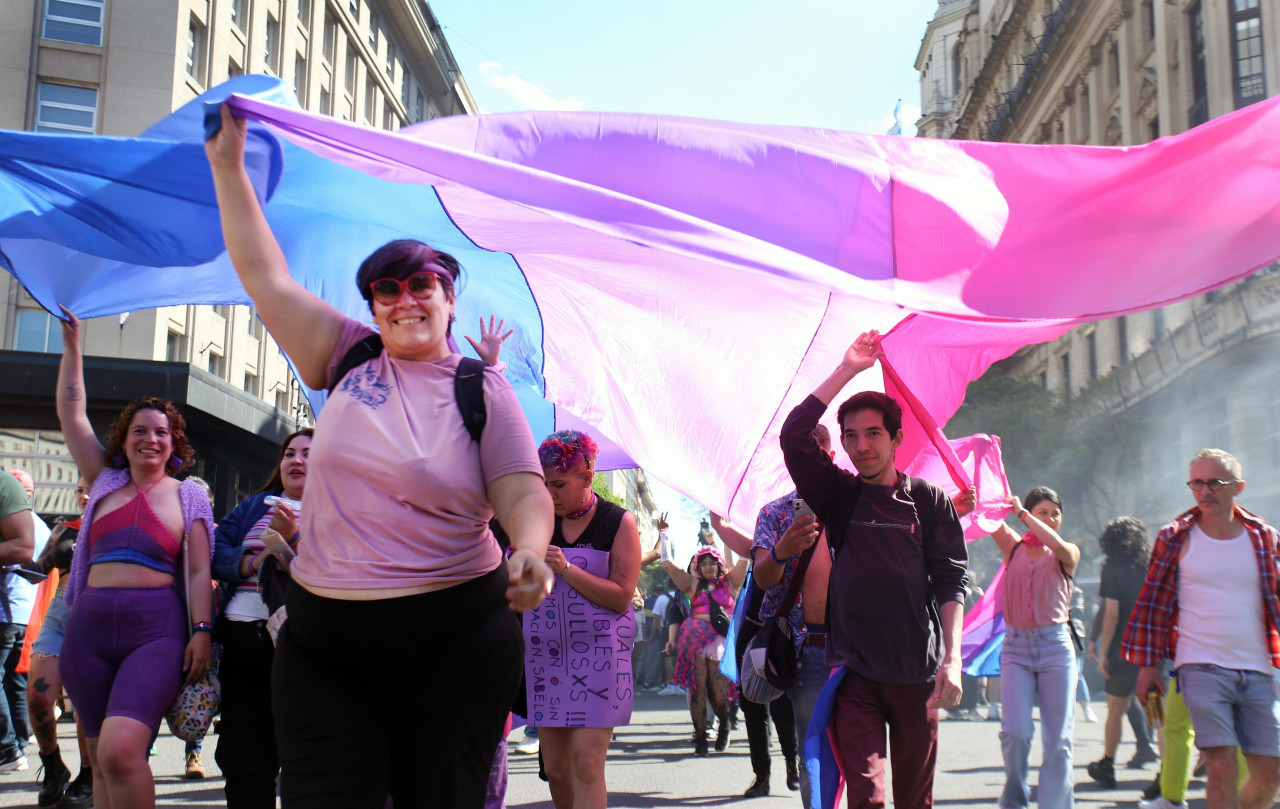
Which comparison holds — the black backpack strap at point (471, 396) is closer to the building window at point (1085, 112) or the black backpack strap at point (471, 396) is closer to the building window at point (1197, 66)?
the building window at point (1197, 66)

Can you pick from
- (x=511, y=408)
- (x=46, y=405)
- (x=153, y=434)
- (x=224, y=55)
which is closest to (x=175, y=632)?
(x=153, y=434)

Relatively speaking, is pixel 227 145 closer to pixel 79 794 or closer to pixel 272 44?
pixel 79 794

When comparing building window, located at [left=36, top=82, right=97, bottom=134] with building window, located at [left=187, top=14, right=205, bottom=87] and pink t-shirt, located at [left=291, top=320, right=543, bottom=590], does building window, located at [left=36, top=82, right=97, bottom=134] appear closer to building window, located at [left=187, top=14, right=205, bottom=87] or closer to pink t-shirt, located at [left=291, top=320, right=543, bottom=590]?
building window, located at [left=187, top=14, right=205, bottom=87]

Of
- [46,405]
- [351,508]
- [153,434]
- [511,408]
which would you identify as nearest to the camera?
[351,508]

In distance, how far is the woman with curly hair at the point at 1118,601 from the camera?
8734 mm

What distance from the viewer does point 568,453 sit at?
5062 mm

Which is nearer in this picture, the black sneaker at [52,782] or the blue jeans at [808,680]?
the blue jeans at [808,680]

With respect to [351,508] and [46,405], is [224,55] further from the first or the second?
[351,508]

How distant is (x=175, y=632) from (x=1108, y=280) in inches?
154

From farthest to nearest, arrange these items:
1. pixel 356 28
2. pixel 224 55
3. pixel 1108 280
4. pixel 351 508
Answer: pixel 356 28
pixel 224 55
pixel 1108 280
pixel 351 508

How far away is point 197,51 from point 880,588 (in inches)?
1169

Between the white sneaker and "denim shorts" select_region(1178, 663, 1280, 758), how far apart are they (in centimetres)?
614

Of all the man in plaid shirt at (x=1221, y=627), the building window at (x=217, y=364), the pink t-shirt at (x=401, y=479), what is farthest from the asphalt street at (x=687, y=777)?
the building window at (x=217, y=364)

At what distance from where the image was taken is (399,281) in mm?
2863
